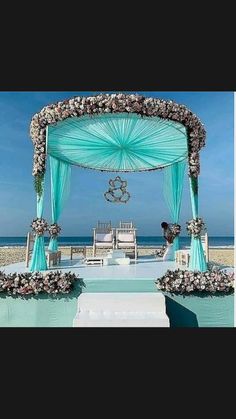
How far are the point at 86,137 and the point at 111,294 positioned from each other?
3849mm

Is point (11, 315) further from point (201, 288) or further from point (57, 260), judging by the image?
point (201, 288)

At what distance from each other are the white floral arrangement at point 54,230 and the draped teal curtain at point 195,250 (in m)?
3.81

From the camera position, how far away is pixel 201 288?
5.19 metres

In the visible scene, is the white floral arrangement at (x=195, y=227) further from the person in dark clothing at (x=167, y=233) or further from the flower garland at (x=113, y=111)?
the person in dark clothing at (x=167, y=233)

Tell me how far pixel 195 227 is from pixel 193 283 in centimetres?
132

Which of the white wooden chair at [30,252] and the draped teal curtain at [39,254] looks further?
the white wooden chair at [30,252]

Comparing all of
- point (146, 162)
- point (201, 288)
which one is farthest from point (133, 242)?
point (201, 288)

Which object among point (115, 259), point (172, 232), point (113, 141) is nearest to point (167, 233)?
Answer: point (172, 232)

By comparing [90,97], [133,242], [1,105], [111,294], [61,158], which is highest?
[1,105]

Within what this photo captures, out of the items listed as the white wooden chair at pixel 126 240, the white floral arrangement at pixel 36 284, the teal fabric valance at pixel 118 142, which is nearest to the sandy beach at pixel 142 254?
the white wooden chair at pixel 126 240

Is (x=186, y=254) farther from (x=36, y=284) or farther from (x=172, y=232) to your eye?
(x=36, y=284)

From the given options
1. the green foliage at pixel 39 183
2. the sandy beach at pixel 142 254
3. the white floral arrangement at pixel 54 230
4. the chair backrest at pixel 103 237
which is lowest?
the sandy beach at pixel 142 254

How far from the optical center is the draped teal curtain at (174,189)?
8.75 metres

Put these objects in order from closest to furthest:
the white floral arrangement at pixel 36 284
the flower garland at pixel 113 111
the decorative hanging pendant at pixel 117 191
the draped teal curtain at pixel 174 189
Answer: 1. the white floral arrangement at pixel 36 284
2. the flower garland at pixel 113 111
3. the draped teal curtain at pixel 174 189
4. the decorative hanging pendant at pixel 117 191
